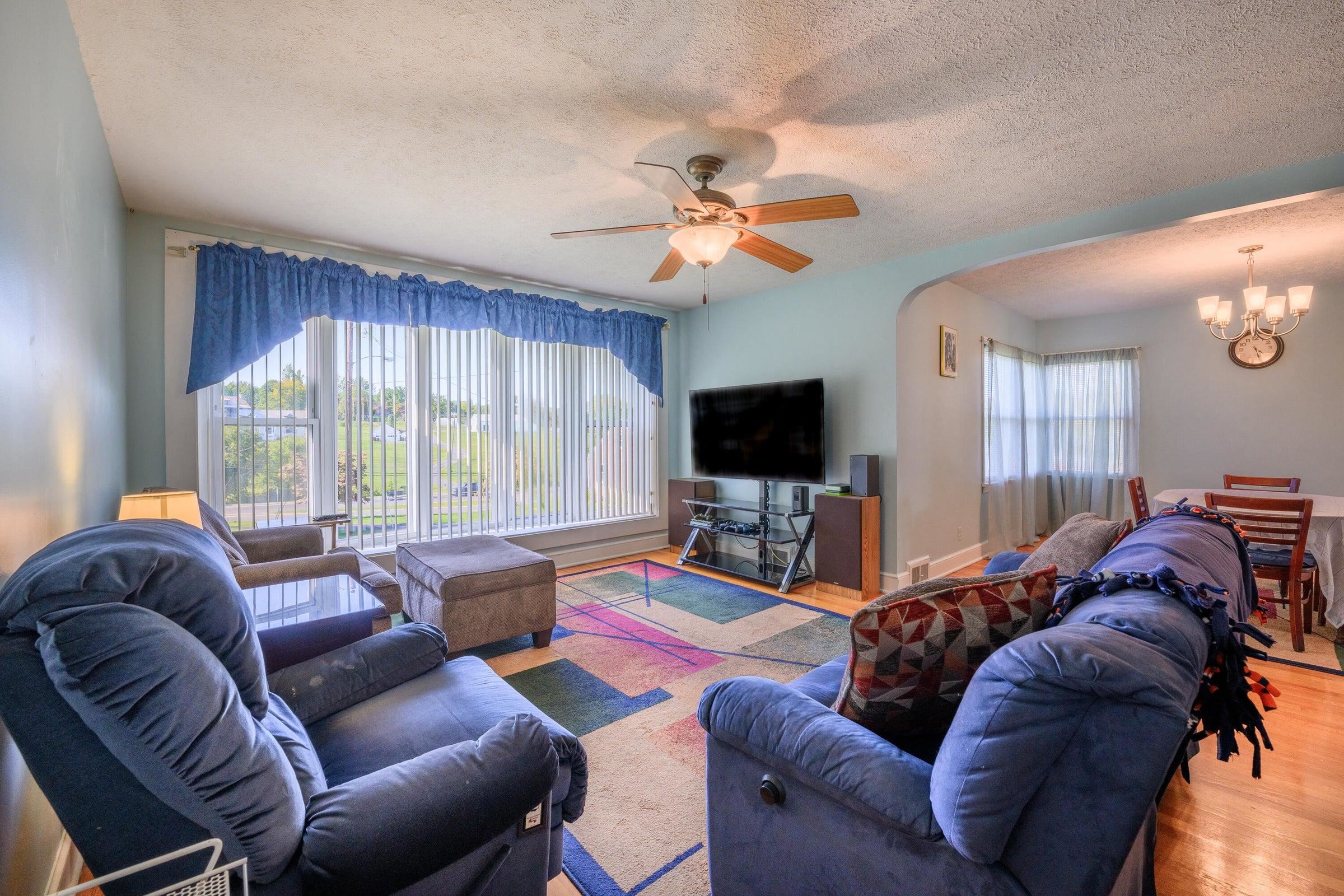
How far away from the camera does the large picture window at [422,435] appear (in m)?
3.61

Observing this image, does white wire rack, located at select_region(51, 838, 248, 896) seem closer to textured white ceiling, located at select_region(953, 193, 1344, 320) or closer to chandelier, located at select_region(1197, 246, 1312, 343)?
textured white ceiling, located at select_region(953, 193, 1344, 320)

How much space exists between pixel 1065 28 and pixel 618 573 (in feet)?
13.7

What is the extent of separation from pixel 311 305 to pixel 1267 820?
5016 millimetres

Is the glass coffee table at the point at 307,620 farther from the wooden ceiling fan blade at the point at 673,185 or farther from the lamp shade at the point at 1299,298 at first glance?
the lamp shade at the point at 1299,298

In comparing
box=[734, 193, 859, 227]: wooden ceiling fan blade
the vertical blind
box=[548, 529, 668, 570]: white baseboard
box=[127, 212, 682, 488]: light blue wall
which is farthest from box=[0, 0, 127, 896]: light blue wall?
box=[548, 529, 668, 570]: white baseboard

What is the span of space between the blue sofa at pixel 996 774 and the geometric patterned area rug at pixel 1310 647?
2.59 metres

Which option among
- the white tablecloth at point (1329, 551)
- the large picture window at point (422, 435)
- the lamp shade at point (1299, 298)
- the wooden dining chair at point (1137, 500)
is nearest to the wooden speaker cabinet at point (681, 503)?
the large picture window at point (422, 435)

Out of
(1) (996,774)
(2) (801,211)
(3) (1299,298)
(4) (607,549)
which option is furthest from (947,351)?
(1) (996,774)

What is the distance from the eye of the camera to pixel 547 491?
4977mm

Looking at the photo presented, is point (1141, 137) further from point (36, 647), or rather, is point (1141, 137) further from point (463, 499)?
point (463, 499)

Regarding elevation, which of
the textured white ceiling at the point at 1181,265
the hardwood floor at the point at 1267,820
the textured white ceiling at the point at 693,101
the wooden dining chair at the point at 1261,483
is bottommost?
the hardwood floor at the point at 1267,820

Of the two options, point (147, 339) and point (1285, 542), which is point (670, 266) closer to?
point (147, 339)

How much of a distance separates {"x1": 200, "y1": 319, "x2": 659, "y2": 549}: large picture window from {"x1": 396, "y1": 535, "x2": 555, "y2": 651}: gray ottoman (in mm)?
902

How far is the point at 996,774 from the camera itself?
92cm
